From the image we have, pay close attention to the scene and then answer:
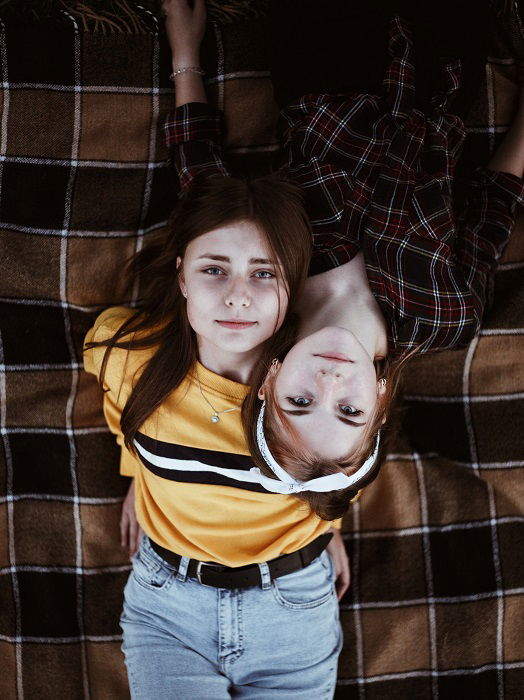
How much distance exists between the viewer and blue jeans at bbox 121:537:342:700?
4.85ft

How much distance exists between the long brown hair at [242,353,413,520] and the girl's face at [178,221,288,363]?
123 mm

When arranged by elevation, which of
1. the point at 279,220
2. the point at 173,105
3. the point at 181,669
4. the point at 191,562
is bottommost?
the point at 181,669

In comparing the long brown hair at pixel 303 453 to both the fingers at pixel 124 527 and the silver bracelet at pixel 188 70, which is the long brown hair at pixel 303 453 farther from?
the silver bracelet at pixel 188 70

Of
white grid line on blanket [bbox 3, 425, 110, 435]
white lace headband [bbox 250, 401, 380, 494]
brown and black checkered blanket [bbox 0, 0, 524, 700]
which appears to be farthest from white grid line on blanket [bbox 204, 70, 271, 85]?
white grid line on blanket [bbox 3, 425, 110, 435]

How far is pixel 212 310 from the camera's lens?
4.29ft

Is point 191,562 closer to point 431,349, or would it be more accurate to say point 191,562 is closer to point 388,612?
point 388,612

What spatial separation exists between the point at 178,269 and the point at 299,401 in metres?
0.46

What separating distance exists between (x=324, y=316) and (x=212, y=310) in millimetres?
300

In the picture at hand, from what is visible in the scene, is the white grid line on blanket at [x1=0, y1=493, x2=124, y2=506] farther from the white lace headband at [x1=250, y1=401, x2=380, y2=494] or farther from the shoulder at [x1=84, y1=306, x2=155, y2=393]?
the white lace headband at [x1=250, y1=401, x2=380, y2=494]

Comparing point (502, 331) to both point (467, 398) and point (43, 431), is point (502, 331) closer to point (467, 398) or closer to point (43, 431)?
point (467, 398)

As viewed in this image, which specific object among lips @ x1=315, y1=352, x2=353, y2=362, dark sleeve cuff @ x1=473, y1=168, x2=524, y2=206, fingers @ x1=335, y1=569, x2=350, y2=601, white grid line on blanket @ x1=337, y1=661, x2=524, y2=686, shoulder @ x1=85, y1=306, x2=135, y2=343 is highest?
dark sleeve cuff @ x1=473, y1=168, x2=524, y2=206

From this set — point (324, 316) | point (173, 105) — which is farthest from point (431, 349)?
point (173, 105)

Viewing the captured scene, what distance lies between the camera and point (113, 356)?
152cm

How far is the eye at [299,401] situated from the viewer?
125cm
